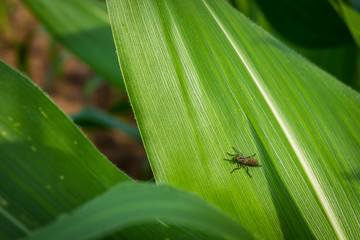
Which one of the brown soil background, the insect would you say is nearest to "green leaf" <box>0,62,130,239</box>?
the insect

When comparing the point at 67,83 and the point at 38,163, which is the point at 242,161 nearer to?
the point at 38,163

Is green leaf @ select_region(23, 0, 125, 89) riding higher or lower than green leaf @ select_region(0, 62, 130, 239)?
higher

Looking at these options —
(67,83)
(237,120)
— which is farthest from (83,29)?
(67,83)

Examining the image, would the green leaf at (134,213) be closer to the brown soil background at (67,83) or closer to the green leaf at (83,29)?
the green leaf at (83,29)

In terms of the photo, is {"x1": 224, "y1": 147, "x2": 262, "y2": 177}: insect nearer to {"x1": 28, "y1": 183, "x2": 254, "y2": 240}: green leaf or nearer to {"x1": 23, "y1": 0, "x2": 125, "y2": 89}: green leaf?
{"x1": 28, "y1": 183, "x2": 254, "y2": 240}: green leaf

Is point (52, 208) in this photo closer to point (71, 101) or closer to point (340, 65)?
point (340, 65)

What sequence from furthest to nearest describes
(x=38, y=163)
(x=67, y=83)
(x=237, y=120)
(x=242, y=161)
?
(x=67, y=83) < (x=237, y=120) < (x=242, y=161) < (x=38, y=163)

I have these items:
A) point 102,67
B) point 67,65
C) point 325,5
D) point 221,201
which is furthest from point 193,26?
point 67,65
